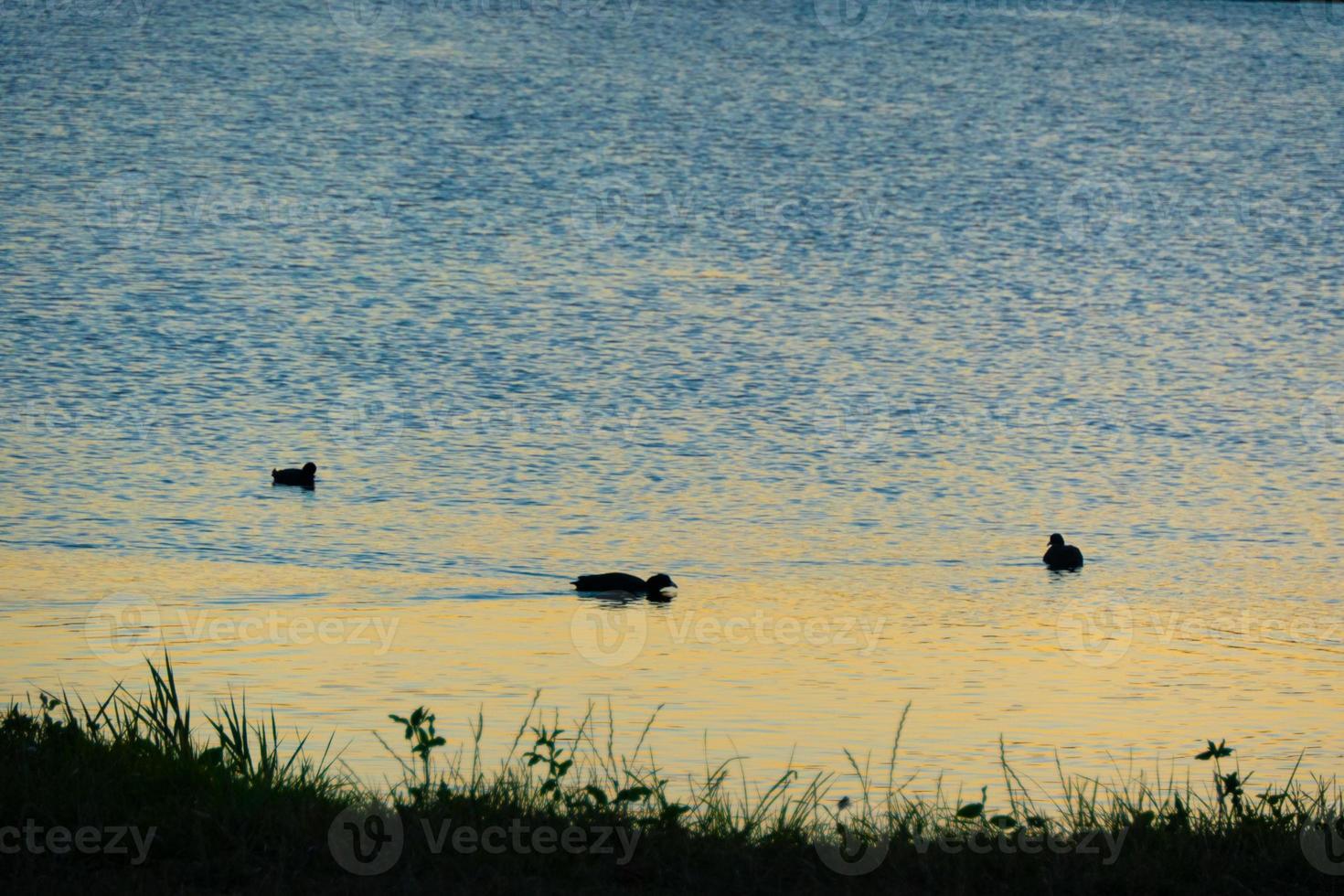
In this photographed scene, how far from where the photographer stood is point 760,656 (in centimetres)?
1684

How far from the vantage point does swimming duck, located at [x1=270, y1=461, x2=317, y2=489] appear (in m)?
26.2

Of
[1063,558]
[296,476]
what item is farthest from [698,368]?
[1063,558]

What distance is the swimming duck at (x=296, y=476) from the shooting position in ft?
85.8

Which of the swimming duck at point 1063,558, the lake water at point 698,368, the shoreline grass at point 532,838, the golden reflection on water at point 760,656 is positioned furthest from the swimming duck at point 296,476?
the shoreline grass at point 532,838

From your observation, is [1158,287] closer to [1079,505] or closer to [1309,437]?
[1309,437]

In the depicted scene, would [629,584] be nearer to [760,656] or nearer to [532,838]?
[760,656]

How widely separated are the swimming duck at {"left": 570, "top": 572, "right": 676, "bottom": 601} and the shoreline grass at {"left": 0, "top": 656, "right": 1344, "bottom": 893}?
9.33 m

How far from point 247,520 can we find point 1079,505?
1058 cm

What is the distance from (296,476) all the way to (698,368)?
11.3m

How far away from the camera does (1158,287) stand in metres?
47.6

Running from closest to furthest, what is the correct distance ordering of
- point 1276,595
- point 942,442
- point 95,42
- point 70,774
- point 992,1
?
point 70,774
point 1276,595
point 942,442
point 95,42
point 992,1

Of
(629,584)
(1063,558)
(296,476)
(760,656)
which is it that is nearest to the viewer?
(760,656)

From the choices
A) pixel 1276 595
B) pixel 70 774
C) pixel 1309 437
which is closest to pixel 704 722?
pixel 70 774

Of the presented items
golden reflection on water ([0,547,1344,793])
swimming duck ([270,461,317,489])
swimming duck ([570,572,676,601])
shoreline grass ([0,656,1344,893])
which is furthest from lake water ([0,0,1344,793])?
shoreline grass ([0,656,1344,893])
